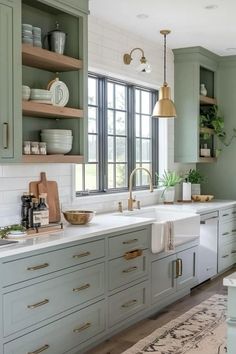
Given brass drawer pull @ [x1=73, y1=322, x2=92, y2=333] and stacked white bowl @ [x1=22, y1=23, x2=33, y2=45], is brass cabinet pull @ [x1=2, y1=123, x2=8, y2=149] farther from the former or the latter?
brass drawer pull @ [x1=73, y1=322, x2=92, y2=333]

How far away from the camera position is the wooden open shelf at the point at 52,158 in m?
3.79

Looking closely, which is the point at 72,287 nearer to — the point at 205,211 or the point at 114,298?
the point at 114,298

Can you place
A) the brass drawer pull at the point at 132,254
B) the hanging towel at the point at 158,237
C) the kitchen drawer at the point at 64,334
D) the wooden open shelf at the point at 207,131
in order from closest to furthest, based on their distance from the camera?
1. the kitchen drawer at the point at 64,334
2. the brass drawer pull at the point at 132,254
3. the hanging towel at the point at 158,237
4. the wooden open shelf at the point at 207,131

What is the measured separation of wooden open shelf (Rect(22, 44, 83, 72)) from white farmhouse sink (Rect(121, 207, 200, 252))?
4.98ft

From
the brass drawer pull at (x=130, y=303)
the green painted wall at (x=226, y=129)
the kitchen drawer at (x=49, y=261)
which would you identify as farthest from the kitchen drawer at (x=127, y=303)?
the green painted wall at (x=226, y=129)

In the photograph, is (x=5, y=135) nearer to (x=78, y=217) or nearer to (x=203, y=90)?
(x=78, y=217)

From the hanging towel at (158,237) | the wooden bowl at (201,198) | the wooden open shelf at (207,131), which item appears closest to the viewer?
the hanging towel at (158,237)

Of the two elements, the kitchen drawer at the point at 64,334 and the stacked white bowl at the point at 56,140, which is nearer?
the kitchen drawer at the point at 64,334

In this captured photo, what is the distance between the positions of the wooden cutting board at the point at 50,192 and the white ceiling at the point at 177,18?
5.35 ft

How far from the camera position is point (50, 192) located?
4.45 meters

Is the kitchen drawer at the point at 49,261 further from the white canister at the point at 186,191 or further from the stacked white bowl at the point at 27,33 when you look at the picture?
the white canister at the point at 186,191

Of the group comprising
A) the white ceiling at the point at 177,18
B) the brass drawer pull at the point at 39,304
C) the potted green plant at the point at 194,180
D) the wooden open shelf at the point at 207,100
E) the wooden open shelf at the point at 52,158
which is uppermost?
the white ceiling at the point at 177,18

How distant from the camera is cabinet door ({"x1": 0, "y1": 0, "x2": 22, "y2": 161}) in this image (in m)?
3.49

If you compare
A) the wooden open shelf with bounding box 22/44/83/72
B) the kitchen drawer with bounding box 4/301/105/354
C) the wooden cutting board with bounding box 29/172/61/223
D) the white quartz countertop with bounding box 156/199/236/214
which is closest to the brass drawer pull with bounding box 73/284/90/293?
the kitchen drawer with bounding box 4/301/105/354
